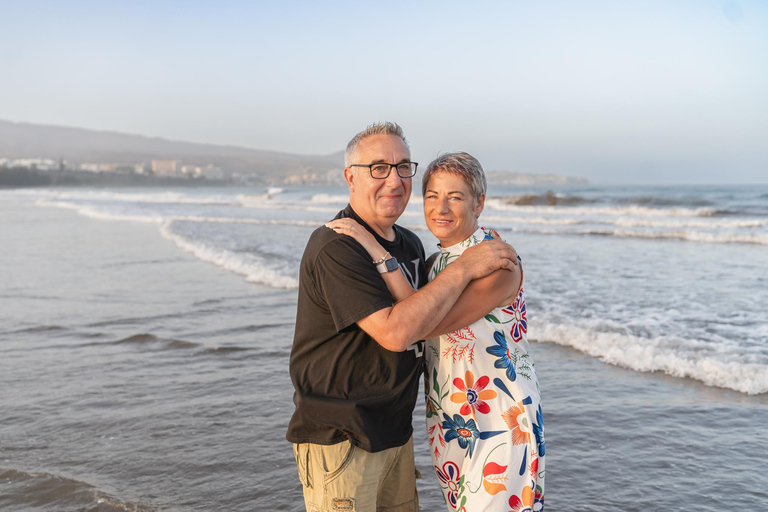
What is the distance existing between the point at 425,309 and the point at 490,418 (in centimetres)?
54

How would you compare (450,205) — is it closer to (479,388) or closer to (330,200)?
Answer: (479,388)

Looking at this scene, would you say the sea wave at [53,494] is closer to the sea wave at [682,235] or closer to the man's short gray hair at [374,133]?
the man's short gray hair at [374,133]

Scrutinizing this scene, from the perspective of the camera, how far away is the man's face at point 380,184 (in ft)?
8.00

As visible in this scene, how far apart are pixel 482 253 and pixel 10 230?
2222cm

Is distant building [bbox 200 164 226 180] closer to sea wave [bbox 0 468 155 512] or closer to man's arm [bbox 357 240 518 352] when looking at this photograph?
sea wave [bbox 0 468 155 512]

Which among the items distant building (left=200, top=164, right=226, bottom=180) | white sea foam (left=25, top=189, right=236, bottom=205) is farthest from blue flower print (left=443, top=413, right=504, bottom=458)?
distant building (left=200, top=164, right=226, bottom=180)

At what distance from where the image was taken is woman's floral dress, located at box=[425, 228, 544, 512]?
222 cm

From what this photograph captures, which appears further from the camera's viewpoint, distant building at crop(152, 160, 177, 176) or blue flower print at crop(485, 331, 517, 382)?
distant building at crop(152, 160, 177, 176)

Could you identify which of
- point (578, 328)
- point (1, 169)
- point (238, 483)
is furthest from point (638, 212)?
point (1, 169)

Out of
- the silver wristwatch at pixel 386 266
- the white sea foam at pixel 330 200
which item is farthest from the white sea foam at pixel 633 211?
the silver wristwatch at pixel 386 266

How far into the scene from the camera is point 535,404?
2283mm

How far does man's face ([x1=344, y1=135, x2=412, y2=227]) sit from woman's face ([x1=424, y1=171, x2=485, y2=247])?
0.44ft

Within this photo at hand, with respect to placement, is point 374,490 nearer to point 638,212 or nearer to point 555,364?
point 555,364

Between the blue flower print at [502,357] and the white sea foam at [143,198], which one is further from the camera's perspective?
the white sea foam at [143,198]
